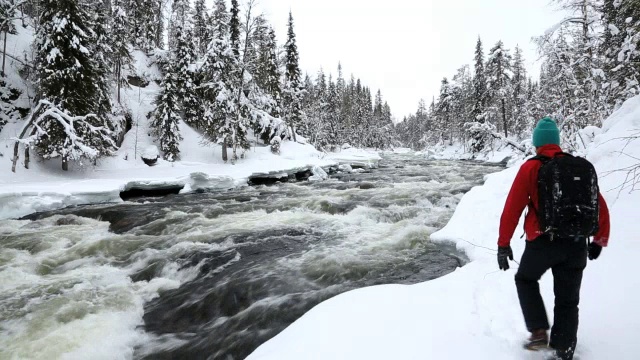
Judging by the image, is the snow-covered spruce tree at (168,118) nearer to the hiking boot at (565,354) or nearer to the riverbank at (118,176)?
the riverbank at (118,176)

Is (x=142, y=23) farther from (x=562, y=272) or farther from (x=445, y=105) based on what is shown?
(x=562, y=272)

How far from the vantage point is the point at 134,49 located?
38250 millimetres

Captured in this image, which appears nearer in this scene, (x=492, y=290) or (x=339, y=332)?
(x=339, y=332)

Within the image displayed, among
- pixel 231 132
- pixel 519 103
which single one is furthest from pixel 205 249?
pixel 519 103

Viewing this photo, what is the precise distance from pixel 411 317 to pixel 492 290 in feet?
3.89

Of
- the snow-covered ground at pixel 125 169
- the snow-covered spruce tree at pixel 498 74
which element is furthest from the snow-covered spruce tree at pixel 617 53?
the snow-covered spruce tree at pixel 498 74

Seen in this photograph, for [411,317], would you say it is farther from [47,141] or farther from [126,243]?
[47,141]

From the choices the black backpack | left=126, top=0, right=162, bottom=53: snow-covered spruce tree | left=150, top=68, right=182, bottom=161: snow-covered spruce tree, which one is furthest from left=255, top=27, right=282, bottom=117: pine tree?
the black backpack

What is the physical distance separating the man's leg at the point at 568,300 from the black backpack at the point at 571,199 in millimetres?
192

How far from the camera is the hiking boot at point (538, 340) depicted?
278 cm

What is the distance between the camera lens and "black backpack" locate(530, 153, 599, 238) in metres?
2.49

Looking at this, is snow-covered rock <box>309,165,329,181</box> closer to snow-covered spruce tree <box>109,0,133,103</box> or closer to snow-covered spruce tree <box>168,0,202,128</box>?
snow-covered spruce tree <box>168,0,202,128</box>

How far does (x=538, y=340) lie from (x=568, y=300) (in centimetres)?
44

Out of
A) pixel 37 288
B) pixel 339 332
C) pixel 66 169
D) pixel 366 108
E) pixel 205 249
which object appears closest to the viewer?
pixel 339 332
